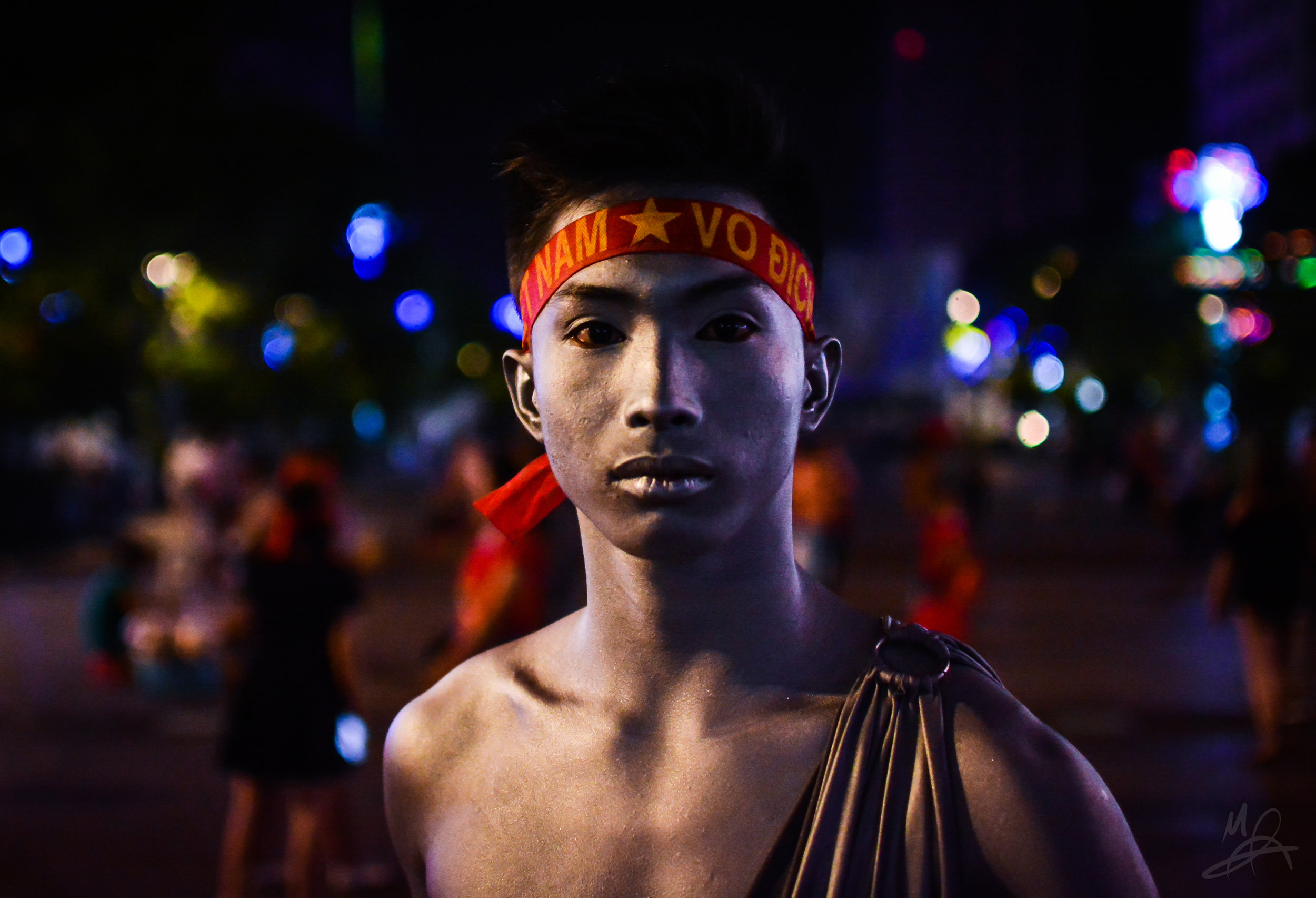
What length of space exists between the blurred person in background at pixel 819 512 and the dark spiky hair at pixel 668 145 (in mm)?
7815

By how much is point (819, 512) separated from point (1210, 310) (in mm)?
23086

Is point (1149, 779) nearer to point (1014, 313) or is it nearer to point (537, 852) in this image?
point (537, 852)

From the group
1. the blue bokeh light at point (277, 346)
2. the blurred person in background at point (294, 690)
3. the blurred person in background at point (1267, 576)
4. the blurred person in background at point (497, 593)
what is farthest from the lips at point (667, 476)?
the blue bokeh light at point (277, 346)

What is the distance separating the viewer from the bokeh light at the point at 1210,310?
27.8 metres

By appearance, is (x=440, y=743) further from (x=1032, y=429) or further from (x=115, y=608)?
(x=1032, y=429)

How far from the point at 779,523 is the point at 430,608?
13.0 metres

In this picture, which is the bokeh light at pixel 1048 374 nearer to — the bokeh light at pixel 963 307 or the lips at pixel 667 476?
the bokeh light at pixel 963 307

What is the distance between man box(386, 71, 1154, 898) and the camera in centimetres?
141

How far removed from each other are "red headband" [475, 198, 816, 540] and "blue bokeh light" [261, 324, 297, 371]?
29.7 meters

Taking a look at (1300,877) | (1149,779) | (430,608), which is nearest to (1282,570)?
(1149,779)

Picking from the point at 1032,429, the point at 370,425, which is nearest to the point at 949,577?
the point at 370,425

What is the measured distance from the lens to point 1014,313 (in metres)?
45.2

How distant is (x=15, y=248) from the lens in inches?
757

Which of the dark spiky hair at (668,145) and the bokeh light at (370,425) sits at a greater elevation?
the bokeh light at (370,425)
